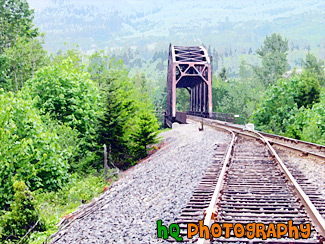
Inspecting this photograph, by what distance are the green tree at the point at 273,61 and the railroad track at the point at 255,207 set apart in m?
75.6

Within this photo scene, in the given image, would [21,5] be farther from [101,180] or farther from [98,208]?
[98,208]

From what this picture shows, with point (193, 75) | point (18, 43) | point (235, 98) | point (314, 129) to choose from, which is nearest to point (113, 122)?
point (314, 129)

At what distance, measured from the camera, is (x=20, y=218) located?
824 centimetres

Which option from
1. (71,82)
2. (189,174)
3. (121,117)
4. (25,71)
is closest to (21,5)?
(25,71)

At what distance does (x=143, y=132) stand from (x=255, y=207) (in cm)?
1272

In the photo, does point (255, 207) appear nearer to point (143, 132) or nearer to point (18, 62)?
point (143, 132)

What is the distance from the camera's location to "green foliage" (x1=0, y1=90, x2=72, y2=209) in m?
12.3

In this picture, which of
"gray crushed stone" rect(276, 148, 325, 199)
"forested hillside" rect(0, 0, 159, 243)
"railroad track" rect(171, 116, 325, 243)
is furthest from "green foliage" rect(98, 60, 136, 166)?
"railroad track" rect(171, 116, 325, 243)

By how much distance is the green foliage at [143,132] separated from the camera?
1809 centimetres

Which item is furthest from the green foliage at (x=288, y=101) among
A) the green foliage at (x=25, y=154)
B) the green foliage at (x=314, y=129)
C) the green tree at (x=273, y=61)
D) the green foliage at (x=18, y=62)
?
the green tree at (x=273, y=61)

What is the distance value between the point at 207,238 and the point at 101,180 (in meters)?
11.0

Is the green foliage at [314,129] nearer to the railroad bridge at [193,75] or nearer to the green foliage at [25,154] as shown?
the green foliage at [25,154]

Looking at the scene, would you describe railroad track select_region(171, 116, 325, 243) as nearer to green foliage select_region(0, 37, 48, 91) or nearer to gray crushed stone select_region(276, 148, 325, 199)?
gray crushed stone select_region(276, 148, 325, 199)

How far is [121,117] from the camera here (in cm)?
1791
